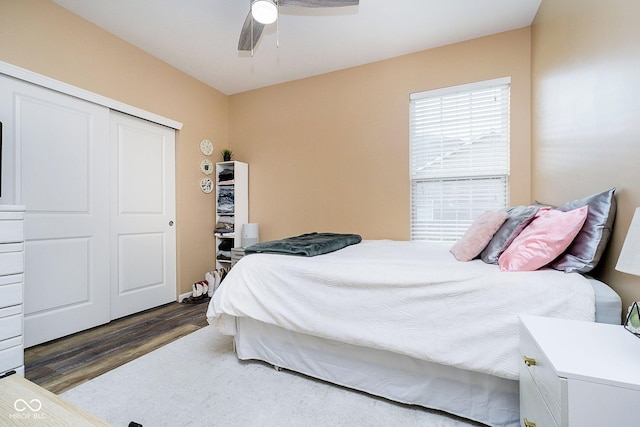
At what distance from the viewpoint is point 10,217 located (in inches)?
65.5

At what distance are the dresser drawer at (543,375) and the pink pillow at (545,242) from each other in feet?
1.36

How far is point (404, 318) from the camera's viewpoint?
4.65ft

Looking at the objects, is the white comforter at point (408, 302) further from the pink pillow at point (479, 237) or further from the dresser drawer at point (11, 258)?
the dresser drawer at point (11, 258)

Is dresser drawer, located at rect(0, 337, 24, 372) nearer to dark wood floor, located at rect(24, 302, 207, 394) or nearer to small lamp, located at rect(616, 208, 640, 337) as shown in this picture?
dark wood floor, located at rect(24, 302, 207, 394)

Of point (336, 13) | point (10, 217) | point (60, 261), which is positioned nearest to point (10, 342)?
point (10, 217)

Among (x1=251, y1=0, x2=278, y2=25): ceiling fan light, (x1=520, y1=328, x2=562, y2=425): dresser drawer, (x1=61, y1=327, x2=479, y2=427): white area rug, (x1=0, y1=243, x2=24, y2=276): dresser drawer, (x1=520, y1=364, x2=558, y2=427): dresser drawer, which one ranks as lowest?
(x1=61, y1=327, x2=479, y2=427): white area rug

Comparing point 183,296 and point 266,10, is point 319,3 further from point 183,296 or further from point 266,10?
point 183,296

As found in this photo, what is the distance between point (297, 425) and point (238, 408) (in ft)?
1.15

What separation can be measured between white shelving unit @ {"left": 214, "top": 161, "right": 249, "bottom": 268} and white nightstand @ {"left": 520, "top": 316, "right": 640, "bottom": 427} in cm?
335

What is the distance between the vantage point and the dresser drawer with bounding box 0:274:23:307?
5.33 ft

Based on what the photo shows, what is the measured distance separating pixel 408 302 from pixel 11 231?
233cm

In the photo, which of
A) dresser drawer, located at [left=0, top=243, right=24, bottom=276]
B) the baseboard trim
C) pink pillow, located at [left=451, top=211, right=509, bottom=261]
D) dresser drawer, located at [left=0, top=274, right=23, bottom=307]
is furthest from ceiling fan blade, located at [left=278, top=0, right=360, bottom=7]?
the baseboard trim

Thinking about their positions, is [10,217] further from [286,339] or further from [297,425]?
[297,425]

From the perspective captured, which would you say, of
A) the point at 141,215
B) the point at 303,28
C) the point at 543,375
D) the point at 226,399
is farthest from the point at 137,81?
the point at 543,375
